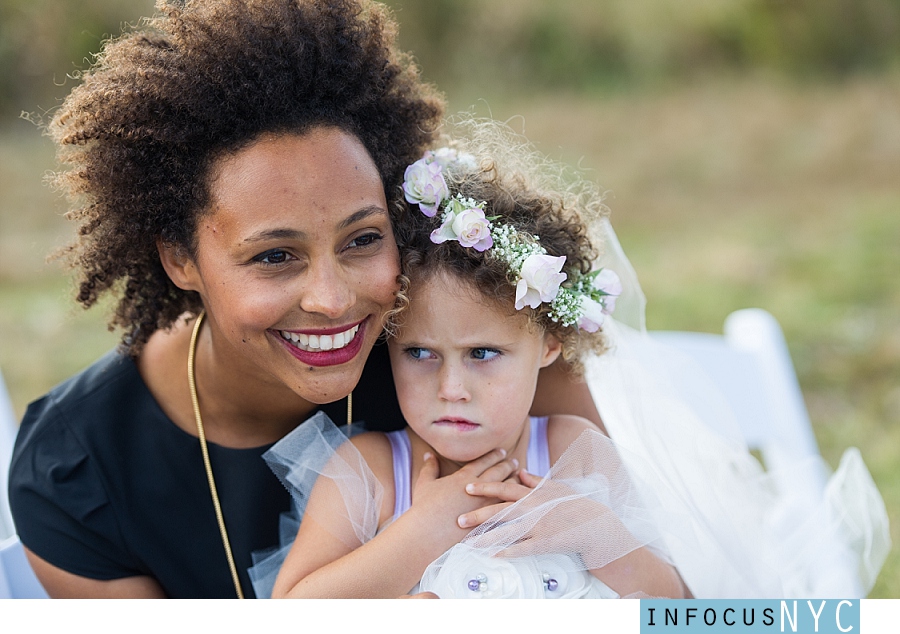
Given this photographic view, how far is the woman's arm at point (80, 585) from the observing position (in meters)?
2.19

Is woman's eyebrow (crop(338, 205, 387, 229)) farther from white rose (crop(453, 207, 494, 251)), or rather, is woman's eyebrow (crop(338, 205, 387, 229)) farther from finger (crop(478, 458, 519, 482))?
finger (crop(478, 458, 519, 482))

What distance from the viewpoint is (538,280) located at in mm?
1925

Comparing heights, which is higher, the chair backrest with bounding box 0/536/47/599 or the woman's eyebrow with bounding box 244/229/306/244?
the woman's eyebrow with bounding box 244/229/306/244

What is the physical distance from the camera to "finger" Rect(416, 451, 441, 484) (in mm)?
2061

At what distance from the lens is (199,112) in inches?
72.9

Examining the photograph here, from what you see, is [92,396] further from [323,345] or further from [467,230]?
[467,230]

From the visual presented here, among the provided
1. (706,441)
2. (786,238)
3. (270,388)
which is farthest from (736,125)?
(270,388)

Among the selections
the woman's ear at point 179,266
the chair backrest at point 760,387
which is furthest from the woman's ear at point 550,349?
the chair backrest at point 760,387

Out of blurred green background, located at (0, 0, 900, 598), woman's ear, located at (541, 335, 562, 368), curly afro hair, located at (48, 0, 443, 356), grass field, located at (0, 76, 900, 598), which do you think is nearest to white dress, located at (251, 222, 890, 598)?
woman's ear, located at (541, 335, 562, 368)

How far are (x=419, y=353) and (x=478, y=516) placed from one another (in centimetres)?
35

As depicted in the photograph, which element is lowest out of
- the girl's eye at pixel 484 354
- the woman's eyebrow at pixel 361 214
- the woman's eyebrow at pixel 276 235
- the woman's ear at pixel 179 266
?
the girl's eye at pixel 484 354

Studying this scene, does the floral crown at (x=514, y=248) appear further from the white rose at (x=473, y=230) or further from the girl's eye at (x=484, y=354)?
the girl's eye at (x=484, y=354)

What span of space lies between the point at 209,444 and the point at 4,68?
20.0 feet

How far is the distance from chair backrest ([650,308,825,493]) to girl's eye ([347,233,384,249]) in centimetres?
135
